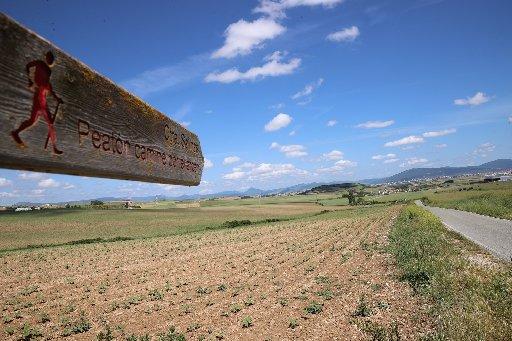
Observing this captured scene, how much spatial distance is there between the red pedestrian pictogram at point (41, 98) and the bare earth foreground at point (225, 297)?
1030 centimetres

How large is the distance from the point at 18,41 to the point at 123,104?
2.05 ft

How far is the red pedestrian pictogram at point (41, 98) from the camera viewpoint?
1.32 m

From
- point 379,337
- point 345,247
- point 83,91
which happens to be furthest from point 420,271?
point 83,91

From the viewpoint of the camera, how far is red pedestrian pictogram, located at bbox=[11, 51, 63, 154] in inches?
51.9

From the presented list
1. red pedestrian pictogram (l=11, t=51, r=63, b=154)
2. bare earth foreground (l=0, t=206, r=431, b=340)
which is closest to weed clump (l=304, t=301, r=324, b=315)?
bare earth foreground (l=0, t=206, r=431, b=340)

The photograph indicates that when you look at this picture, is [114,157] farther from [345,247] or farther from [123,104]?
[345,247]

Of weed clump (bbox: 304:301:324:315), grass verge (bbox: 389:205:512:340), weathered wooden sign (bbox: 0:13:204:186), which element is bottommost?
weed clump (bbox: 304:301:324:315)

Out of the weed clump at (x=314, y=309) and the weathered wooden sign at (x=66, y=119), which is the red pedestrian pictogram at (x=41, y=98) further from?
the weed clump at (x=314, y=309)

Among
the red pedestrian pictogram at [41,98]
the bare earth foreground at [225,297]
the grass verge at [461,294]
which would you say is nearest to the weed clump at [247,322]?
the bare earth foreground at [225,297]

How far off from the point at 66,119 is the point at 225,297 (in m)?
14.9

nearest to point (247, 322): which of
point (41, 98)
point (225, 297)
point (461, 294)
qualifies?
point (225, 297)

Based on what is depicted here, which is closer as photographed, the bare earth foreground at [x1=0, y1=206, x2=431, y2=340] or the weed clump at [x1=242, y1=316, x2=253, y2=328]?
the bare earth foreground at [x1=0, y1=206, x2=431, y2=340]

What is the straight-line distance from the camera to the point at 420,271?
611 inches

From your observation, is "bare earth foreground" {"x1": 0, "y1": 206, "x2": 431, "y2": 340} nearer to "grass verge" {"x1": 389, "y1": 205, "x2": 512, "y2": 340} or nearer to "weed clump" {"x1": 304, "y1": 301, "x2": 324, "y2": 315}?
"weed clump" {"x1": 304, "y1": 301, "x2": 324, "y2": 315}
